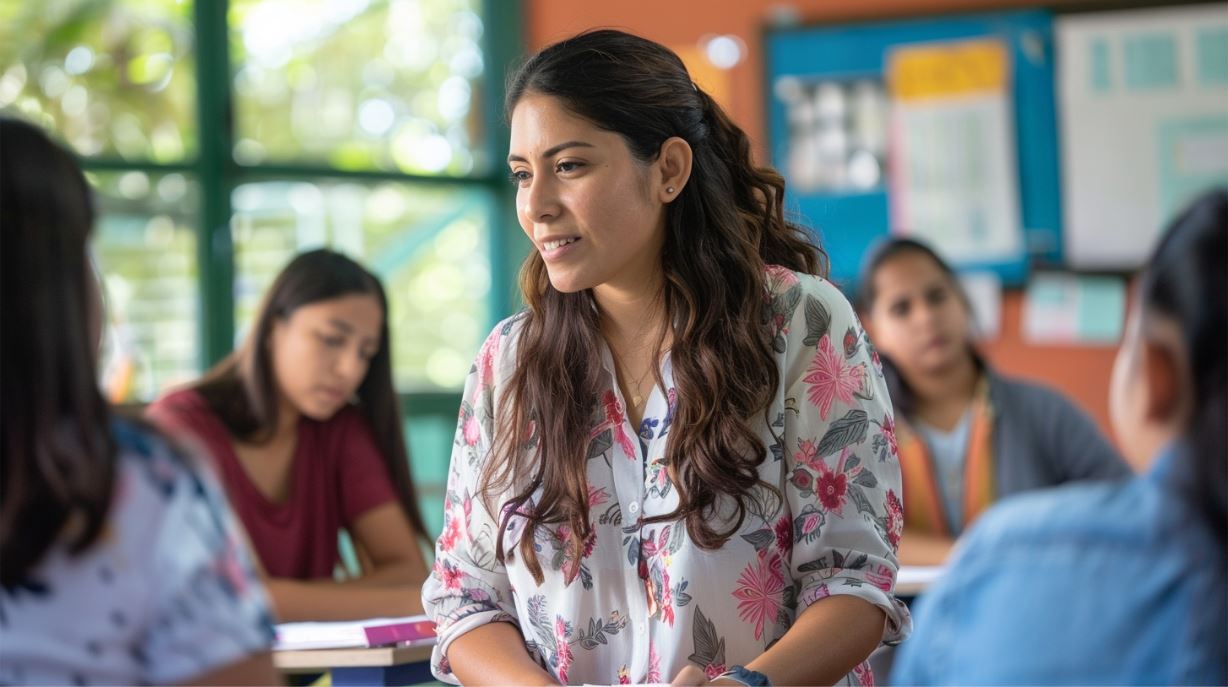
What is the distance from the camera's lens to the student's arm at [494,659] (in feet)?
5.63

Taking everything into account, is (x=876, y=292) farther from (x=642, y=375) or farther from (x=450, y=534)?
(x=450, y=534)

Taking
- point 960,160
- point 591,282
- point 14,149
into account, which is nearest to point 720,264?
point 591,282

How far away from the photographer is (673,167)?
1852mm

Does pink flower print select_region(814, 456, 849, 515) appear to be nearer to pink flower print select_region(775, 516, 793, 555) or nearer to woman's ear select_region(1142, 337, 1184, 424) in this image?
pink flower print select_region(775, 516, 793, 555)

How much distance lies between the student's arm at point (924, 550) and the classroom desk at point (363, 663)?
3.88 feet

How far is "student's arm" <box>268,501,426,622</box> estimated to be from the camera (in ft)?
8.35

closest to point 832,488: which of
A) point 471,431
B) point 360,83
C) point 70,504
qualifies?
point 471,431

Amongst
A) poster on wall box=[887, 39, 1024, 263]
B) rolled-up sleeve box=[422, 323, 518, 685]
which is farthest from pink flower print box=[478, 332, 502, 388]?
poster on wall box=[887, 39, 1024, 263]

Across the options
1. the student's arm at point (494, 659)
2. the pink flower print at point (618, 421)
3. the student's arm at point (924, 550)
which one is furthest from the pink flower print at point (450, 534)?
the student's arm at point (924, 550)

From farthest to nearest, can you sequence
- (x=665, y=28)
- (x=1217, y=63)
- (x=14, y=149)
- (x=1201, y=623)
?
(x=665, y=28), (x=1217, y=63), (x=14, y=149), (x=1201, y=623)

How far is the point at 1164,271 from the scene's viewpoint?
42.0 inches

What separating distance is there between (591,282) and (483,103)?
9.49 feet

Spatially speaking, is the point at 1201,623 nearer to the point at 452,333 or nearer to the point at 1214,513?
the point at 1214,513

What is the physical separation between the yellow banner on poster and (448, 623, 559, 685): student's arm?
9.53 ft
